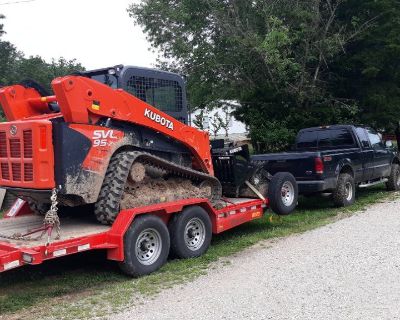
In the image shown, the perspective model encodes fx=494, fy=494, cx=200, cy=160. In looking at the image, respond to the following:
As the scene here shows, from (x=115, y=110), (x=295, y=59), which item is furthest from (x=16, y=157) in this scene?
(x=295, y=59)

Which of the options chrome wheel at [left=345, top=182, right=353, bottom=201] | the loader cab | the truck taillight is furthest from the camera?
chrome wheel at [left=345, top=182, right=353, bottom=201]

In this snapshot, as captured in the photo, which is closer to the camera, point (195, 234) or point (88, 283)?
point (88, 283)

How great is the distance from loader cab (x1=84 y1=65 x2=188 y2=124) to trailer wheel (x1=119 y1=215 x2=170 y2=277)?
1962mm

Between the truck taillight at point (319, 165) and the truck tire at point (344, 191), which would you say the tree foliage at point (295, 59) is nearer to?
the truck tire at point (344, 191)

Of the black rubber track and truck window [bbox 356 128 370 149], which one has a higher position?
truck window [bbox 356 128 370 149]

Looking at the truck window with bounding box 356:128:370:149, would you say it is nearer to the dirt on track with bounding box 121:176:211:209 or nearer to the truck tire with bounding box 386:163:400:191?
the truck tire with bounding box 386:163:400:191

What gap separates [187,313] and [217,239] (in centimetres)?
371

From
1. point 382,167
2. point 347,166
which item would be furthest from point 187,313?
point 382,167

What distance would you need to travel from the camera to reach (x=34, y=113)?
7.20 m

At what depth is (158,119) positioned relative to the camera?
7.24 metres

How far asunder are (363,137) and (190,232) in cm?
725

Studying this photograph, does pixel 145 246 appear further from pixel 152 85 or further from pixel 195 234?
pixel 152 85

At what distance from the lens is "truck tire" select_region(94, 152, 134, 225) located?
643 cm

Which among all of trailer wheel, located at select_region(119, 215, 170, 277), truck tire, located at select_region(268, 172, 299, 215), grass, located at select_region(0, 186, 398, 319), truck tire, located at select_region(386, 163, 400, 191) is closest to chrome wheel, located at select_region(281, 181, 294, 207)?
truck tire, located at select_region(268, 172, 299, 215)
